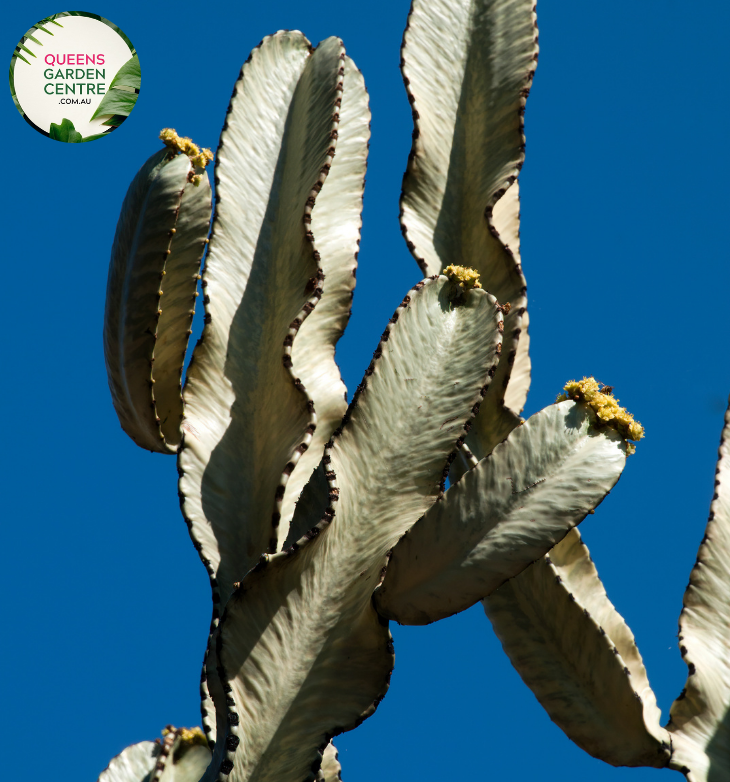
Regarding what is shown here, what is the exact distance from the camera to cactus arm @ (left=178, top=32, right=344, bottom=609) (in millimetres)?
2277

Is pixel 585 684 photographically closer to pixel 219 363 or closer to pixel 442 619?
pixel 442 619

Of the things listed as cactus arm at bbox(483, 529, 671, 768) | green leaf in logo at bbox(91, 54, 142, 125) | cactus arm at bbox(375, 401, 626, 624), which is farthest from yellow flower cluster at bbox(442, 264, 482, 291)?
green leaf in logo at bbox(91, 54, 142, 125)

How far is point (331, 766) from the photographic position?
2.58 m

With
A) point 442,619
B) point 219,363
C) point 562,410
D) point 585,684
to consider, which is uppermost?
point 219,363

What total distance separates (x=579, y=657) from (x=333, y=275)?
41.8 inches

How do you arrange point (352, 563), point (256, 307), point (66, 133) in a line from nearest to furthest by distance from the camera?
point (352, 563) → point (256, 307) → point (66, 133)

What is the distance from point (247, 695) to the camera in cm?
204

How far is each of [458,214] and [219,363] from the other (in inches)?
29.5

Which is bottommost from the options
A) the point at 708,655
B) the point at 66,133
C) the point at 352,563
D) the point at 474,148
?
the point at 708,655

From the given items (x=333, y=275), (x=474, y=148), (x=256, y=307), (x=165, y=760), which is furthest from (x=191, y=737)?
(x=474, y=148)

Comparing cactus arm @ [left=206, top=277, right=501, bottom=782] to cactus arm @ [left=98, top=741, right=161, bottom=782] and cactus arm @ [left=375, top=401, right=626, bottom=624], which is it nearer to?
cactus arm @ [left=375, top=401, right=626, bottom=624]

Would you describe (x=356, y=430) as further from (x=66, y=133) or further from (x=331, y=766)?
(x=66, y=133)

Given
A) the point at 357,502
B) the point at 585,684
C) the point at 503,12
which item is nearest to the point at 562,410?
the point at 357,502

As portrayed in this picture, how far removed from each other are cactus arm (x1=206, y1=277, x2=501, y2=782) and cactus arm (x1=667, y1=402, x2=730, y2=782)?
2.09ft
